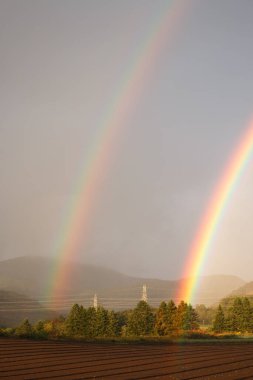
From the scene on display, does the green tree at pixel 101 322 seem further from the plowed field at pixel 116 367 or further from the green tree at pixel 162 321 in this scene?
the plowed field at pixel 116 367

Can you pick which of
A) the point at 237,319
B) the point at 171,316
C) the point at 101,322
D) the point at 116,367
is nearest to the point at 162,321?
the point at 171,316

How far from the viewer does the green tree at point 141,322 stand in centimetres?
5250

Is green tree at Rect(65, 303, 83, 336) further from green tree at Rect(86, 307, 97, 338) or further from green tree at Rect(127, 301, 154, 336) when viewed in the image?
green tree at Rect(127, 301, 154, 336)

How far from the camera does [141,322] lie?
53344 mm

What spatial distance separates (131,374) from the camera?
→ 23.9 ft

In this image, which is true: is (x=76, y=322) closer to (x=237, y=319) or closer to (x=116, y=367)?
(x=237, y=319)

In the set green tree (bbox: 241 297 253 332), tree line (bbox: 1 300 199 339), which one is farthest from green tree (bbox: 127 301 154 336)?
green tree (bbox: 241 297 253 332)

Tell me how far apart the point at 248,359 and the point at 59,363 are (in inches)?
205

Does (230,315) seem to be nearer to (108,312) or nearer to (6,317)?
(108,312)

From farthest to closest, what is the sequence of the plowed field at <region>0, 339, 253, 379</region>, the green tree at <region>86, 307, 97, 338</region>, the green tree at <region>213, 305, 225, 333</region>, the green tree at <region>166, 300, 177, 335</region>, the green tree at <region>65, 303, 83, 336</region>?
the green tree at <region>65, 303, 83, 336</region>, the green tree at <region>213, 305, 225, 333</region>, the green tree at <region>86, 307, 97, 338</region>, the green tree at <region>166, 300, 177, 335</region>, the plowed field at <region>0, 339, 253, 379</region>

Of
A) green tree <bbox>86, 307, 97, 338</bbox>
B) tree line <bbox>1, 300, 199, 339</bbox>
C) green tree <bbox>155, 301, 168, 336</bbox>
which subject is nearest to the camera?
green tree <bbox>155, 301, 168, 336</bbox>

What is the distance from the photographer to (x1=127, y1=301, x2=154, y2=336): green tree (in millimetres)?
52500

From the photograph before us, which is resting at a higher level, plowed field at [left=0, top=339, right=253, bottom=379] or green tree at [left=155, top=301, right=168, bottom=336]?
green tree at [left=155, top=301, right=168, bottom=336]

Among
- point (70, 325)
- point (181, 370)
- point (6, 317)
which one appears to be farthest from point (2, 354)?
point (6, 317)
